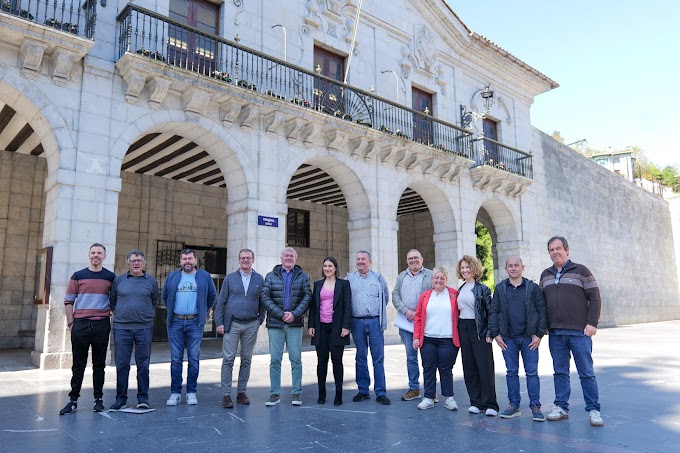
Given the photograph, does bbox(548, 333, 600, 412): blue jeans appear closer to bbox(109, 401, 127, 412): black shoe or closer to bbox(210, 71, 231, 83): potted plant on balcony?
bbox(109, 401, 127, 412): black shoe

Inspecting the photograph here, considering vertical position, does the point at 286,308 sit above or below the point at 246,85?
below

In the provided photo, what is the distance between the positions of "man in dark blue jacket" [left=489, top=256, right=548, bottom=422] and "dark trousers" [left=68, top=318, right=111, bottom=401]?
4.03 metres

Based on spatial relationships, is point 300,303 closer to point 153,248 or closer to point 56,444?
point 56,444

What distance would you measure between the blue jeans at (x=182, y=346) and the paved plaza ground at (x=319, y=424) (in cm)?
26

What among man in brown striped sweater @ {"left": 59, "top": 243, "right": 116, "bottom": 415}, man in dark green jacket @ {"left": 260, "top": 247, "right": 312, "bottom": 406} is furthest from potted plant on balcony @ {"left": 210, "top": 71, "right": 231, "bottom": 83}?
man in brown striped sweater @ {"left": 59, "top": 243, "right": 116, "bottom": 415}

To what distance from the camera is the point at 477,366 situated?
5.36 metres

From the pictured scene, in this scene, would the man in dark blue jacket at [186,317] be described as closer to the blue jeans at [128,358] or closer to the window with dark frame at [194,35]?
the blue jeans at [128,358]

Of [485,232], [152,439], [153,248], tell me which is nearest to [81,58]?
[153,248]

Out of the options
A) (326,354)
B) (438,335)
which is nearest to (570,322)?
(438,335)

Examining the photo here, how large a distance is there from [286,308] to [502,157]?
13.4 metres

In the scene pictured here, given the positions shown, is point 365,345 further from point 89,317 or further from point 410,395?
point 89,317

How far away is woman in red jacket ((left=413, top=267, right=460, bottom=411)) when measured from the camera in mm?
5504

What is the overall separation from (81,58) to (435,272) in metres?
7.23

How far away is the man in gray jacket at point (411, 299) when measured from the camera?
19.7 feet
